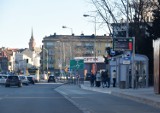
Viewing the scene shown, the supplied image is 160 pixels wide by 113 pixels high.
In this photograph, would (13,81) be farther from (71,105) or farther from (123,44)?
(71,105)

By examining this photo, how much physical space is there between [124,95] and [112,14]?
26475 mm

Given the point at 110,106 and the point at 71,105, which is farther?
the point at 71,105

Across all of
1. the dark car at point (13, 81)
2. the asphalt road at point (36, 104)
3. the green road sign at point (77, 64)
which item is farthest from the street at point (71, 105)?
the green road sign at point (77, 64)

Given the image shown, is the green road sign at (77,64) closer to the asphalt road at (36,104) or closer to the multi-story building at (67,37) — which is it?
the asphalt road at (36,104)

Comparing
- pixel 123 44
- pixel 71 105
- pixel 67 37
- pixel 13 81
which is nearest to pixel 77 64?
pixel 13 81

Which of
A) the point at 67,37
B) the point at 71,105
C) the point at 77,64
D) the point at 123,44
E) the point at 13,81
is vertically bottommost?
the point at 71,105

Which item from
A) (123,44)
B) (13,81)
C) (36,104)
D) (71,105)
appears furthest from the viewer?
(13,81)

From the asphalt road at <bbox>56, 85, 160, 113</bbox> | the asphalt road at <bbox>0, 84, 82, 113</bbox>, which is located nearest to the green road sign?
the asphalt road at <bbox>0, 84, 82, 113</bbox>

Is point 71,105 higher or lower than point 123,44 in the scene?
lower

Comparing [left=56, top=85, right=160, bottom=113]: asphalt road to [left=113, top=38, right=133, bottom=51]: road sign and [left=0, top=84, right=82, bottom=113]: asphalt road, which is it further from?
[left=113, top=38, right=133, bottom=51]: road sign

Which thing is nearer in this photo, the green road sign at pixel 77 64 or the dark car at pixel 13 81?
the dark car at pixel 13 81

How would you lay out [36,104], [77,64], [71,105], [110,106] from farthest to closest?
[77,64] → [36,104] → [71,105] → [110,106]

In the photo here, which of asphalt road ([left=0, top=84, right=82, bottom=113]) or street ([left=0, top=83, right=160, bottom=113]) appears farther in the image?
street ([left=0, top=83, right=160, bottom=113])

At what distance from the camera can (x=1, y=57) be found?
196m
